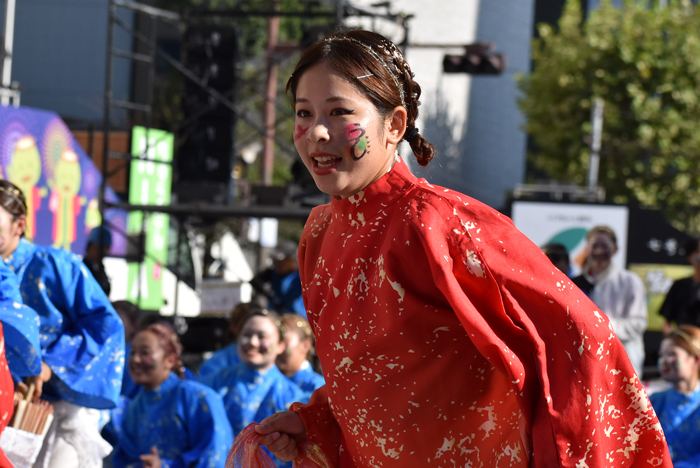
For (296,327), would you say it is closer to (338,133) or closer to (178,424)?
(178,424)

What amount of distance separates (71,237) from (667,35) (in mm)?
12916

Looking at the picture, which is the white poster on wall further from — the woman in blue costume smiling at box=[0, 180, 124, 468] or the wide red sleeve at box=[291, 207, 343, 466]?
the wide red sleeve at box=[291, 207, 343, 466]

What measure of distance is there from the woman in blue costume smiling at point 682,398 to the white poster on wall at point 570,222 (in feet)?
11.5

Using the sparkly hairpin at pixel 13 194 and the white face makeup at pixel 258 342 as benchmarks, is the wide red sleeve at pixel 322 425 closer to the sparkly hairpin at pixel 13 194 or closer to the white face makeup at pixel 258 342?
the sparkly hairpin at pixel 13 194

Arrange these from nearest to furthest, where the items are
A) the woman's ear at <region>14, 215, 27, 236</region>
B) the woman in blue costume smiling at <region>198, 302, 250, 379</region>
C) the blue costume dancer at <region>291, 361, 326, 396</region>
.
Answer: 1. the woman's ear at <region>14, 215, 27, 236</region>
2. the blue costume dancer at <region>291, 361, 326, 396</region>
3. the woman in blue costume smiling at <region>198, 302, 250, 379</region>

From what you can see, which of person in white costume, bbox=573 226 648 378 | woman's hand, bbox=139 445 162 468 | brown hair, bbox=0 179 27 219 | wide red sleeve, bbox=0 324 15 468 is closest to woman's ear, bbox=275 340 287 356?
woman's hand, bbox=139 445 162 468

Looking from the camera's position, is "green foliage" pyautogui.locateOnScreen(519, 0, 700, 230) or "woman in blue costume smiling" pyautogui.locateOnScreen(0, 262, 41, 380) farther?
"green foliage" pyautogui.locateOnScreen(519, 0, 700, 230)

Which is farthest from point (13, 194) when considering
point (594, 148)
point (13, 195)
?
point (594, 148)

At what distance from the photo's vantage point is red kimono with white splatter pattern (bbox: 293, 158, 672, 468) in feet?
4.68

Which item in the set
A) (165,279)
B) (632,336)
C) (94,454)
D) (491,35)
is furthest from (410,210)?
(491,35)

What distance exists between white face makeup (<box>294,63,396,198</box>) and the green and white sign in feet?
22.6

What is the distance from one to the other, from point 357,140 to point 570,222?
663cm

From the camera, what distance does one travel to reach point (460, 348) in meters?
1.54

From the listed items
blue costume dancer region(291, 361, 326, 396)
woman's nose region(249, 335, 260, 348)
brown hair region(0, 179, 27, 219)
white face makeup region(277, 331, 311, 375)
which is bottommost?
blue costume dancer region(291, 361, 326, 396)
